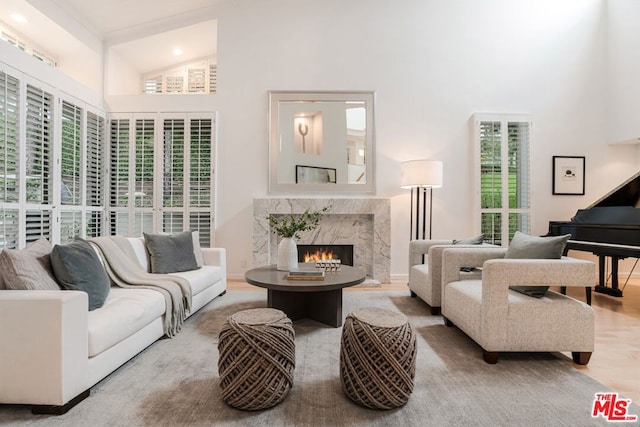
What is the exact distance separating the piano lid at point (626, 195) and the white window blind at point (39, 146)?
6.36 m

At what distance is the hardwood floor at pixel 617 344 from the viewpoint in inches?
81.6

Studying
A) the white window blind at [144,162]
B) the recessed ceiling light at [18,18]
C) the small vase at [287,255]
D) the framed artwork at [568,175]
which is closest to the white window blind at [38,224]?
the white window blind at [144,162]

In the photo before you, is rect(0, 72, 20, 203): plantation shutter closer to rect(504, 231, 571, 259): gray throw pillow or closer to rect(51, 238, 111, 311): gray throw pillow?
rect(51, 238, 111, 311): gray throw pillow

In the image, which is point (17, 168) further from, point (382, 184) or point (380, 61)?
point (380, 61)

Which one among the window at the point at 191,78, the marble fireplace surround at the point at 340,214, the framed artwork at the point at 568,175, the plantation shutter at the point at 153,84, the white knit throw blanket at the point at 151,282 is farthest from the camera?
the plantation shutter at the point at 153,84

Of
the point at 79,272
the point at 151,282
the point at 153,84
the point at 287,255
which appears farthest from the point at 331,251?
the point at 153,84

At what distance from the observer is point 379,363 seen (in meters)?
1.72

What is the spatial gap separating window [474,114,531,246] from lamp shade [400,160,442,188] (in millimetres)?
902

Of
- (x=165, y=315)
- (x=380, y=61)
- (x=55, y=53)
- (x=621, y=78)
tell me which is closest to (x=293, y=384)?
(x=165, y=315)

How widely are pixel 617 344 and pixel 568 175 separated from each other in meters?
3.22

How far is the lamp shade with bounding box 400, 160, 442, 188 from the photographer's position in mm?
4480

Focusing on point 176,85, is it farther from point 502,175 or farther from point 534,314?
point 534,314

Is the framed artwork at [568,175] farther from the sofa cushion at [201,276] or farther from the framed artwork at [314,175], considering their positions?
the sofa cushion at [201,276]

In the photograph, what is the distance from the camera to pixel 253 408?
1705 mm
